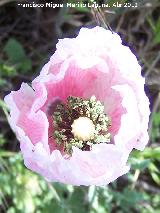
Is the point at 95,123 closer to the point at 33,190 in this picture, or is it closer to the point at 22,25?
the point at 33,190

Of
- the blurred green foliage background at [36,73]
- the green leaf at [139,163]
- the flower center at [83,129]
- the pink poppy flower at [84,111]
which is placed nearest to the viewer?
the pink poppy flower at [84,111]

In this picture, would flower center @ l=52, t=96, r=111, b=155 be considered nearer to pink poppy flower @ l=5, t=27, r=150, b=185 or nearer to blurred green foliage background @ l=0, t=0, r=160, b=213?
pink poppy flower @ l=5, t=27, r=150, b=185

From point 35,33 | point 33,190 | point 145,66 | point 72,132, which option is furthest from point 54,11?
point 72,132

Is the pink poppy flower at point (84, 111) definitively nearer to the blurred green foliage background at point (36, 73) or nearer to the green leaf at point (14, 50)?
the blurred green foliage background at point (36, 73)

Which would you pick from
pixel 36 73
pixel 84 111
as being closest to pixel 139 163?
pixel 84 111

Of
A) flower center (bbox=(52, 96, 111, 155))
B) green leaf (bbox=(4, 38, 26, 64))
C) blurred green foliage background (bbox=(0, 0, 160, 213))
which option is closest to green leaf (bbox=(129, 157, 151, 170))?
blurred green foliage background (bbox=(0, 0, 160, 213))

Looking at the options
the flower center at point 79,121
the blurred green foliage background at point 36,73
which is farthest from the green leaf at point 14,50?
the flower center at point 79,121

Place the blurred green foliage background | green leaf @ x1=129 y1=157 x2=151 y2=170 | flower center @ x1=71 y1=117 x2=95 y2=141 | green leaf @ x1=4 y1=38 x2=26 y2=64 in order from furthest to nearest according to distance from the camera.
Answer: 1. green leaf @ x1=4 y1=38 x2=26 y2=64
2. the blurred green foliage background
3. green leaf @ x1=129 y1=157 x2=151 y2=170
4. flower center @ x1=71 y1=117 x2=95 y2=141
